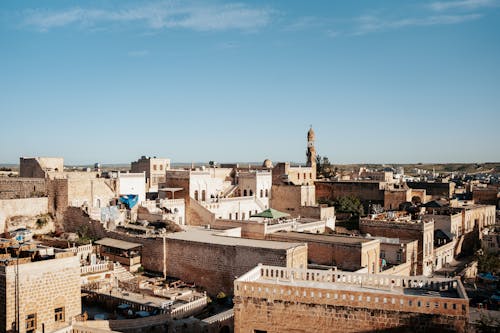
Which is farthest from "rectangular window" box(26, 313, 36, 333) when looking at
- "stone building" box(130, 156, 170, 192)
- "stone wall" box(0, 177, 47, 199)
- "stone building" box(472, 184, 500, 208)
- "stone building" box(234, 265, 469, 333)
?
"stone building" box(472, 184, 500, 208)

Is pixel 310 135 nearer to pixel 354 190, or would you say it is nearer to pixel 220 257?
pixel 354 190

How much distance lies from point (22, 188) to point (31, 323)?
20.0 m

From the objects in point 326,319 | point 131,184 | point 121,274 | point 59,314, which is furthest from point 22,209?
point 326,319

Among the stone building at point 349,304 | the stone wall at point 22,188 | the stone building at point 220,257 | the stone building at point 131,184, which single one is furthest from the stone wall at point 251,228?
the stone building at point 349,304

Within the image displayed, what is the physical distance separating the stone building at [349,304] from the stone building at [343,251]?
1071 cm

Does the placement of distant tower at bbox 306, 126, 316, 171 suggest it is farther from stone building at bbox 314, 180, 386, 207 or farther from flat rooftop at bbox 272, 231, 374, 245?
flat rooftop at bbox 272, 231, 374, 245

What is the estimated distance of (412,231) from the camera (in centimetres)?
3119

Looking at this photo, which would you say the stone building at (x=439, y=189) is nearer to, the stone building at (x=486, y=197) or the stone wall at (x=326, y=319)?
the stone building at (x=486, y=197)

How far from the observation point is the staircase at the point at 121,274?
24.5 m

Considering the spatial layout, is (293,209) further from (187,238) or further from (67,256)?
(67,256)

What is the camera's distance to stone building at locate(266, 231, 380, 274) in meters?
25.6

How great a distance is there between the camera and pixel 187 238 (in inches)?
1039

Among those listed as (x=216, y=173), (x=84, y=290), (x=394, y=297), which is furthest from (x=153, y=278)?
(x=216, y=173)

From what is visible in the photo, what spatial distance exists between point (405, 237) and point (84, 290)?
19.7 metres
